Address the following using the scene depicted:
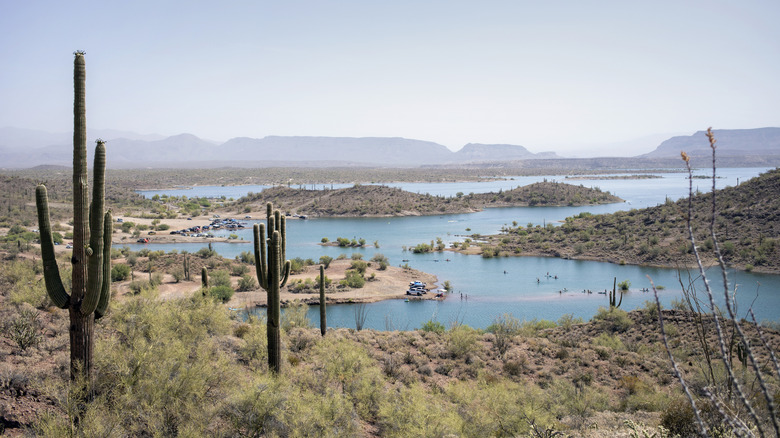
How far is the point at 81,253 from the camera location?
33.8 feet

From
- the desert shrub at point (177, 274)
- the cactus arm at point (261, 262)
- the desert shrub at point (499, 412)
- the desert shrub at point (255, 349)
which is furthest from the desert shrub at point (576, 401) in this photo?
the desert shrub at point (177, 274)

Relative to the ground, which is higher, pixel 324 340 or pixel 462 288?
pixel 324 340

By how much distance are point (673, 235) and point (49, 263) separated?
62.1 m

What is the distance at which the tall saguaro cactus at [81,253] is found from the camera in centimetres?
1020

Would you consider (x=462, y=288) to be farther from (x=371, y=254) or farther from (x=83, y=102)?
(x=83, y=102)

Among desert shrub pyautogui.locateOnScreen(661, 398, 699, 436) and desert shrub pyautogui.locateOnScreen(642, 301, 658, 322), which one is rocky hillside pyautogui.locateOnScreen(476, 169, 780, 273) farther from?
desert shrub pyautogui.locateOnScreen(661, 398, 699, 436)

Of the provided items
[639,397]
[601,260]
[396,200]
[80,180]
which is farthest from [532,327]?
[396,200]

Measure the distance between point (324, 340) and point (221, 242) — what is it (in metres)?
55.4

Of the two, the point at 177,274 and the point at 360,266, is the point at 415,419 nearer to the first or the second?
the point at 177,274

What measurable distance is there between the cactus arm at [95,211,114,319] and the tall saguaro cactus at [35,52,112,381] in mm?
174

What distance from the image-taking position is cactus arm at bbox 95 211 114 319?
10.8 m

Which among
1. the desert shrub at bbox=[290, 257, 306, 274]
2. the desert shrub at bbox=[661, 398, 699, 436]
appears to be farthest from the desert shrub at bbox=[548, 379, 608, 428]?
the desert shrub at bbox=[290, 257, 306, 274]

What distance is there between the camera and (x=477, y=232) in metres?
78.4

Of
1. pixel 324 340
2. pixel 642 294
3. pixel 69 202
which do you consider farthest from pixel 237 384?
pixel 69 202
